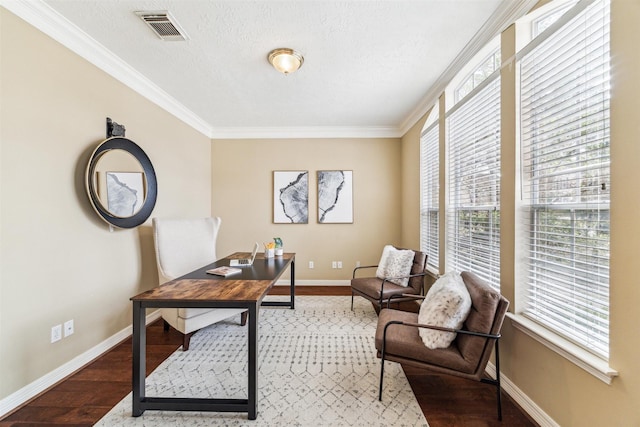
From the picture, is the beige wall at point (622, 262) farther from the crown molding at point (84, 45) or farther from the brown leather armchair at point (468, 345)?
the crown molding at point (84, 45)

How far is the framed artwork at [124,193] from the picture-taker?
2445 mm

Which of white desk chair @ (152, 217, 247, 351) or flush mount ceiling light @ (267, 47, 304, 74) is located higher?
flush mount ceiling light @ (267, 47, 304, 74)

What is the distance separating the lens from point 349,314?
335 centimetres

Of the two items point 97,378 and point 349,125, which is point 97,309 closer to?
point 97,378

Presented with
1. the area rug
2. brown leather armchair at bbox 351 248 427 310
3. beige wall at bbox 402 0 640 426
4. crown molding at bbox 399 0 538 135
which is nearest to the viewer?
beige wall at bbox 402 0 640 426

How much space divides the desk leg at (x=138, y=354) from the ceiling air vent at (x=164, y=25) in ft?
6.57

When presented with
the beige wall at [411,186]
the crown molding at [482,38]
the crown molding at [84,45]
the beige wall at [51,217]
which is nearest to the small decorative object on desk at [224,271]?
the beige wall at [51,217]

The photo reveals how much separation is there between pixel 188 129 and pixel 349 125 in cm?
249

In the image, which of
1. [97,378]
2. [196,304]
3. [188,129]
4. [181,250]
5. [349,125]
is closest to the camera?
[196,304]

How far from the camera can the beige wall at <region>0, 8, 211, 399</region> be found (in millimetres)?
1743

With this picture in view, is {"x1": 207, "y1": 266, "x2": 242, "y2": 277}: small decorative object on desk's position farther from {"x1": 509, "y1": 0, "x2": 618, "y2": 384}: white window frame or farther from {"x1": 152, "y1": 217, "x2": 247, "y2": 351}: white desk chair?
{"x1": 509, "y1": 0, "x2": 618, "y2": 384}: white window frame

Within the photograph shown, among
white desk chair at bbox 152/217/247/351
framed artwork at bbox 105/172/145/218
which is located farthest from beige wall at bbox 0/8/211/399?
white desk chair at bbox 152/217/247/351

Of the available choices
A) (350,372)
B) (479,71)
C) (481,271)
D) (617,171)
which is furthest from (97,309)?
(479,71)

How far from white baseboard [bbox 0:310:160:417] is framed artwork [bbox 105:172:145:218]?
119 centimetres
